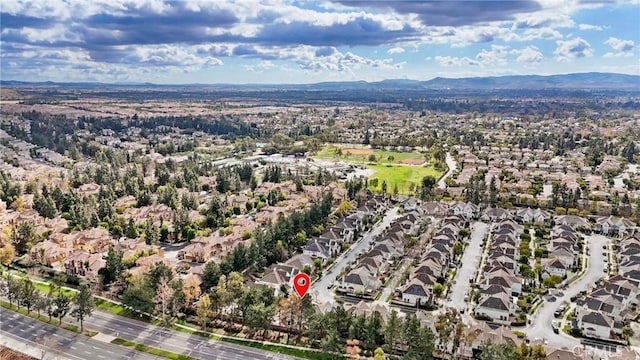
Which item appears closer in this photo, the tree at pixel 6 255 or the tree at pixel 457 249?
the tree at pixel 6 255

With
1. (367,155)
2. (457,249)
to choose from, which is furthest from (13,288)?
(367,155)

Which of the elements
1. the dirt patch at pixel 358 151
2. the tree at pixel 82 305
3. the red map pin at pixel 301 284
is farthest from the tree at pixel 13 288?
the dirt patch at pixel 358 151

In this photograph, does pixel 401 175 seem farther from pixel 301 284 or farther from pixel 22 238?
pixel 22 238

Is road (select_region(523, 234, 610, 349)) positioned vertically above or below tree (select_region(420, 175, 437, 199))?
below

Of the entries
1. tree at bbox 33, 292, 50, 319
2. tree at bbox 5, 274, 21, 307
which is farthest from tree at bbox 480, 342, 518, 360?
tree at bbox 5, 274, 21, 307

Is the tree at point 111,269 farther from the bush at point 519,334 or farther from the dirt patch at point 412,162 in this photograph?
the dirt patch at point 412,162

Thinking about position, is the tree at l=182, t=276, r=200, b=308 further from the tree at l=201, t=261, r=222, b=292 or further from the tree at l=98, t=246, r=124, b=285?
the tree at l=98, t=246, r=124, b=285
